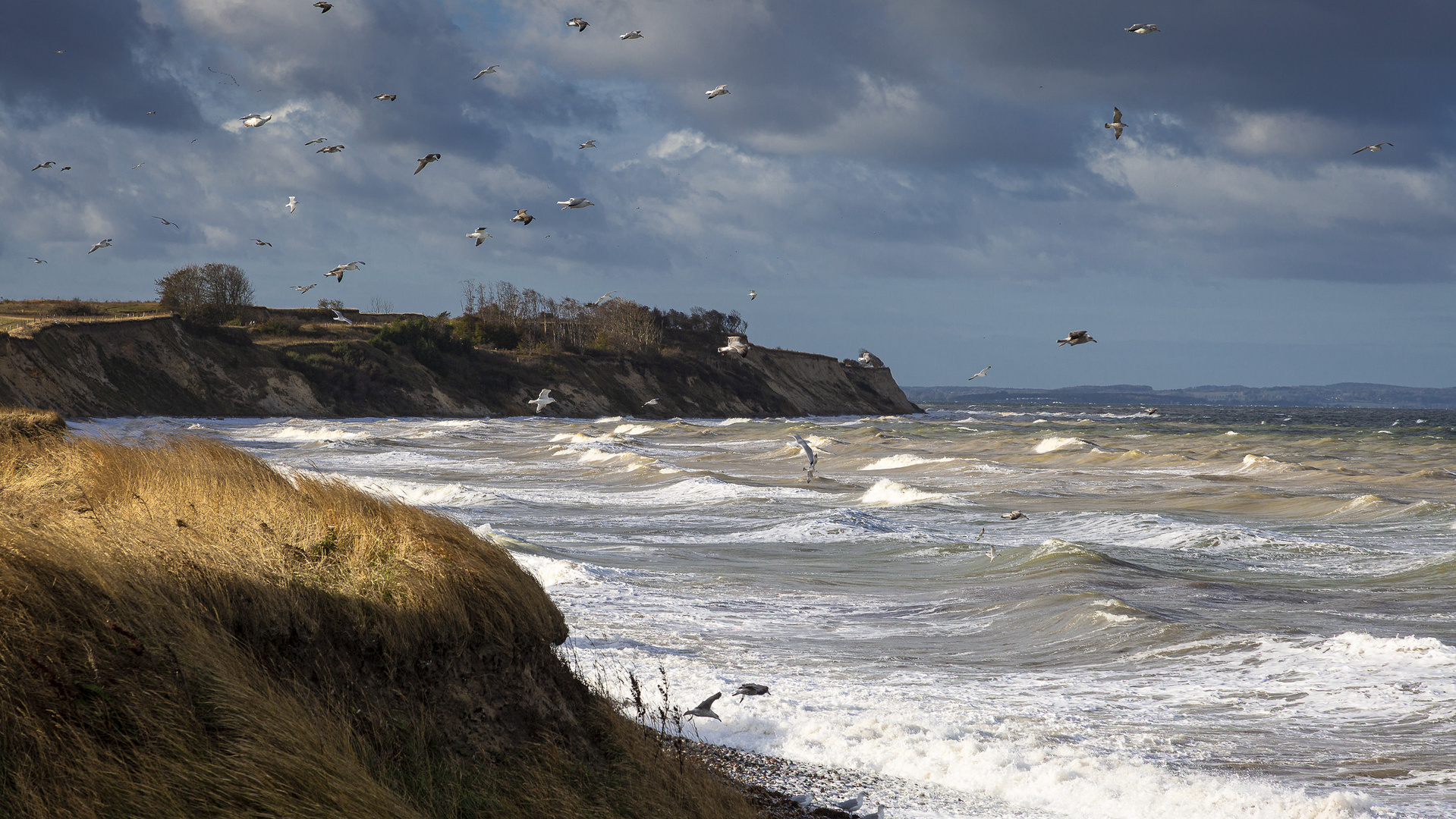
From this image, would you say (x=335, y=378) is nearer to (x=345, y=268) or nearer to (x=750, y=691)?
(x=345, y=268)

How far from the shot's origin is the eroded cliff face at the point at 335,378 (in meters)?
61.7

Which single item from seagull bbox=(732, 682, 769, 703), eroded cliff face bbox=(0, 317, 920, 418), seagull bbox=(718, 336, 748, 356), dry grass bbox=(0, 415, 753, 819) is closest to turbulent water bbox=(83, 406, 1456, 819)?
seagull bbox=(732, 682, 769, 703)

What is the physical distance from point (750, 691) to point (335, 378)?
3131 inches

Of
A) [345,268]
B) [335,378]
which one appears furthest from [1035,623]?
[335,378]

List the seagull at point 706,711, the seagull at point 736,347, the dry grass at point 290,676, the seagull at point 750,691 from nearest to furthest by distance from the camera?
the dry grass at point 290,676 < the seagull at point 706,711 < the seagull at point 750,691 < the seagull at point 736,347

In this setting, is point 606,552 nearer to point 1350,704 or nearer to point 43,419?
point 43,419

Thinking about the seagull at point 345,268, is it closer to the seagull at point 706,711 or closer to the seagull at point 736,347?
the seagull at point 736,347

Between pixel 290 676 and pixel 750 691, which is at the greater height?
pixel 290 676

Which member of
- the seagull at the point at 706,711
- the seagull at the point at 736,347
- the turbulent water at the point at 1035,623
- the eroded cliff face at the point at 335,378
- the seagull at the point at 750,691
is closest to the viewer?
the turbulent water at the point at 1035,623

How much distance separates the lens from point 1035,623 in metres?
13.7

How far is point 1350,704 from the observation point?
9.92 metres

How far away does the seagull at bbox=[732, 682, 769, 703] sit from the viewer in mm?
9312

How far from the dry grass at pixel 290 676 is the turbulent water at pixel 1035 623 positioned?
259 centimetres

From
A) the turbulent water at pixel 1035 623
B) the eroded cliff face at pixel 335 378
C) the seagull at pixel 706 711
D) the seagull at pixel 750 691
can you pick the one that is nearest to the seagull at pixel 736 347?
the turbulent water at pixel 1035 623
